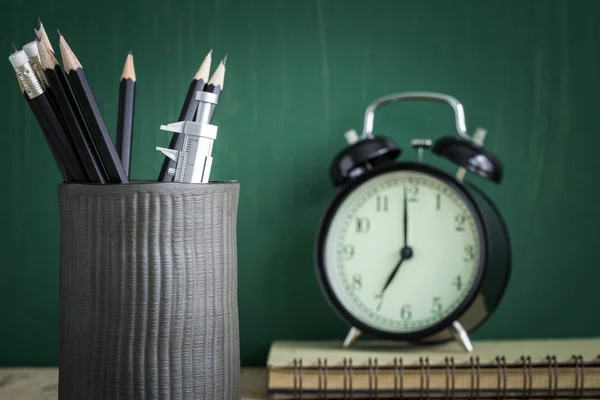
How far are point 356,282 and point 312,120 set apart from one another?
0.27m

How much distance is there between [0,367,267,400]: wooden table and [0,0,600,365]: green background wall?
47 millimetres

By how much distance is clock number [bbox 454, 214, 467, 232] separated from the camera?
1.08 m

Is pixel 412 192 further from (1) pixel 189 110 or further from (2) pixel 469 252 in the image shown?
(1) pixel 189 110

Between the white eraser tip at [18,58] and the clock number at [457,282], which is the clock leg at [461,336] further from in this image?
the white eraser tip at [18,58]

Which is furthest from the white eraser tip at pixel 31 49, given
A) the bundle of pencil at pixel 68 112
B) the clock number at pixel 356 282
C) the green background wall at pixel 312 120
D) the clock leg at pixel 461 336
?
the clock leg at pixel 461 336

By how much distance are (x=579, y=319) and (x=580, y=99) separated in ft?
1.16

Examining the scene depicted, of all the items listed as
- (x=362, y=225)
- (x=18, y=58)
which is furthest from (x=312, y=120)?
(x=18, y=58)

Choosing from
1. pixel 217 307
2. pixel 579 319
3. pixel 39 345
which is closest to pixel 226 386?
pixel 217 307

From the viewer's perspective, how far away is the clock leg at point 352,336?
3.59 ft

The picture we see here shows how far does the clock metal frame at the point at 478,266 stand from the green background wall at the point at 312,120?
0.37 ft

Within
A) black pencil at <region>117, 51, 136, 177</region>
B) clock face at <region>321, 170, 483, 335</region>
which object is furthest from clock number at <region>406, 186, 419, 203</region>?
black pencil at <region>117, 51, 136, 177</region>

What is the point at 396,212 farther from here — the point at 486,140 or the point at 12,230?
the point at 12,230

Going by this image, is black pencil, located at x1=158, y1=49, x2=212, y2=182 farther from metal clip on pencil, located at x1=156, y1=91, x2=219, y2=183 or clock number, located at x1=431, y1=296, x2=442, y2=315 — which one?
clock number, located at x1=431, y1=296, x2=442, y2=315

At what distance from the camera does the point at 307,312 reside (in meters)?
1.20
